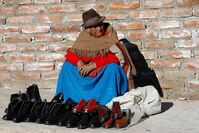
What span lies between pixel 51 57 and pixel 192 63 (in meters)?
2.02

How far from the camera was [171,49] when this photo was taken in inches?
279

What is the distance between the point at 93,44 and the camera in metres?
6.62

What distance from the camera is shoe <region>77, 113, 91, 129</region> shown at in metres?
5.46

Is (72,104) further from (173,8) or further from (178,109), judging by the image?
(173,8)

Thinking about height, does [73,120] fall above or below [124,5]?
below

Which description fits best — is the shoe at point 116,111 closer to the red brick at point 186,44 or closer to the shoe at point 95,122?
the shoe at point 95,122

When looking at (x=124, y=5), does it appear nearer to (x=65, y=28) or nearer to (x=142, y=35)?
(x=142, y=35)

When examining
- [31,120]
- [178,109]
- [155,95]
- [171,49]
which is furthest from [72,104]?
[171,49]

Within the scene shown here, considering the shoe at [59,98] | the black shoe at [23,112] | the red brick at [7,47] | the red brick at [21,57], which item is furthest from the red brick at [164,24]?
the black shoe at [23,112]

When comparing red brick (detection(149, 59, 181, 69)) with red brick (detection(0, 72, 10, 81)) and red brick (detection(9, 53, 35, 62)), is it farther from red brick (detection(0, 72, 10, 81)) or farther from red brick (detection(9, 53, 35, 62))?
red brick (detection(0, 72, 10, 81))

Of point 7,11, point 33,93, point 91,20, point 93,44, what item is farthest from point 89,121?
point 7,11

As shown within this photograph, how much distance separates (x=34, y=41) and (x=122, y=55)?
1686 mm

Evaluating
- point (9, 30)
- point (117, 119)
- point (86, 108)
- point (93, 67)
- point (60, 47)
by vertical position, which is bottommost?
point (117, 119)

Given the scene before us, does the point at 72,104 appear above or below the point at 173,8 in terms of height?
below
